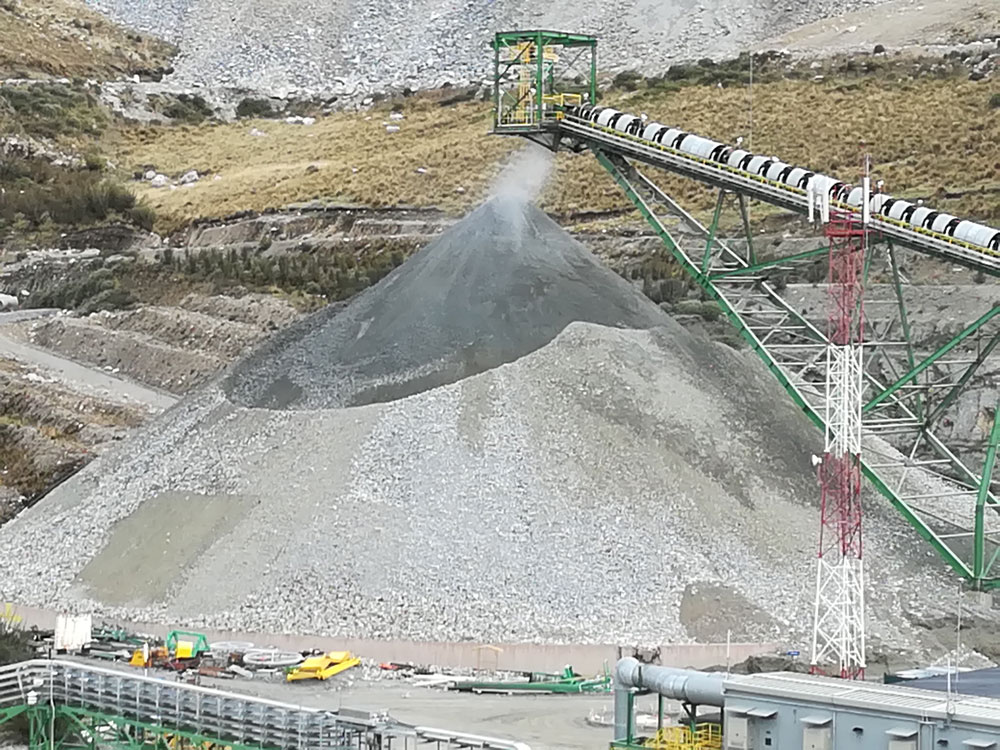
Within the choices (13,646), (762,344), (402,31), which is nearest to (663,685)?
(13,646)

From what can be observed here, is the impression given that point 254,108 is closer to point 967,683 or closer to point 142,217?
point 142,217

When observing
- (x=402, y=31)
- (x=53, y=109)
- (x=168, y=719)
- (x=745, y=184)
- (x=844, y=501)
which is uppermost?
(x=402, y=31)

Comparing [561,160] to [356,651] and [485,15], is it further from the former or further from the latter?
[356,651]

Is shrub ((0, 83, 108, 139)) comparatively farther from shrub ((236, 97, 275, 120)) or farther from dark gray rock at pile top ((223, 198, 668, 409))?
dark gray rock at pile top ((223, 198, 668, 409))

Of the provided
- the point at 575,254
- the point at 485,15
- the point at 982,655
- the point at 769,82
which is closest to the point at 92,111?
the point at 485,15

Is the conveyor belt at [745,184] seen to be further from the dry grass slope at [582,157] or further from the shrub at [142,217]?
the shrub at [142,217]

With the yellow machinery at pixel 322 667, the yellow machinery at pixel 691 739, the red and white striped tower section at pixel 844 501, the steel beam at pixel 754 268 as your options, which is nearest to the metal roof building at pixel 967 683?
the red and white striped tower section at pixel 844 501
